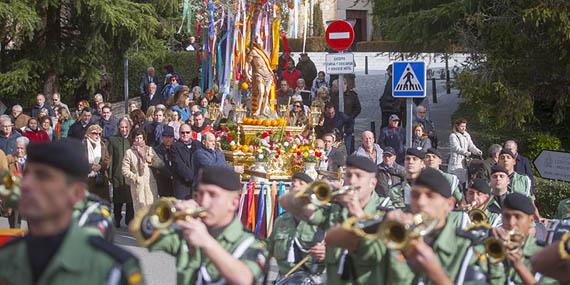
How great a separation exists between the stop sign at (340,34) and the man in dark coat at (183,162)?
3823mm

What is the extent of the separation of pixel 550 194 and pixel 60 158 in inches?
484

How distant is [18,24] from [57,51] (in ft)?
7.14

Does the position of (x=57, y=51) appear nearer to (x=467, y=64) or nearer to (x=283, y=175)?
(x=467, y=64)

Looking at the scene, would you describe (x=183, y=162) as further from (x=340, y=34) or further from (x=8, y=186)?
(x=8, y=186)

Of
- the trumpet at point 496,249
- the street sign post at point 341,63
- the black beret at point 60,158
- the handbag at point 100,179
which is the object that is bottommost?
the handbag at point 100,179

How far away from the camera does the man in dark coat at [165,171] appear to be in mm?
15070

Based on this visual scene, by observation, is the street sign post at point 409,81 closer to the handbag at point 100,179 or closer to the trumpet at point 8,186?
the handbag at point 100,179

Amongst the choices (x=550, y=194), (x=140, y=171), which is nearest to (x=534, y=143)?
(x=550, y=194)

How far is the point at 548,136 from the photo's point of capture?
2150 centimetres

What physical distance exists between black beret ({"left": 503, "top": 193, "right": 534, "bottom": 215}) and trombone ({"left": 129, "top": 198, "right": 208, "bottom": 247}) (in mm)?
2314

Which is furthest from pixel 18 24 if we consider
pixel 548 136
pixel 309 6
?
pixel 548 136

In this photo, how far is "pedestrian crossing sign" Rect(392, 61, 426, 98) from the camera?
1430cm

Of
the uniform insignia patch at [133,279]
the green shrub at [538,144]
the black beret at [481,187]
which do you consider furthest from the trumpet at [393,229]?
the green shrub at [538,144]

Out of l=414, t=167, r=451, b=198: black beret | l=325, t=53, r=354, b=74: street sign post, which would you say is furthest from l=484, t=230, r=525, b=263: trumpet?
l=325, t=53, r=354, b=74: street sign post
